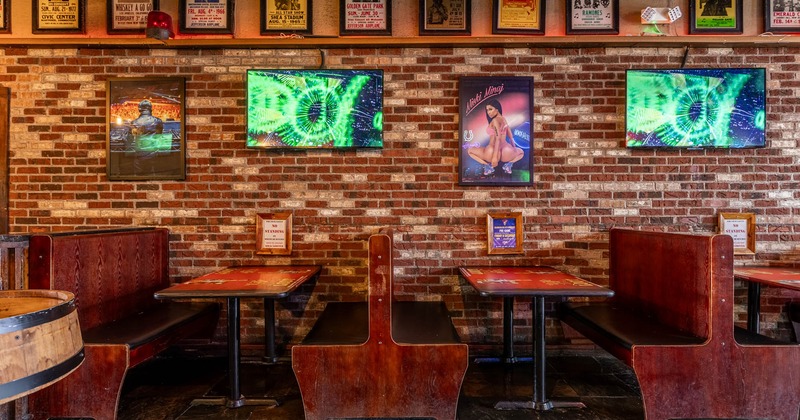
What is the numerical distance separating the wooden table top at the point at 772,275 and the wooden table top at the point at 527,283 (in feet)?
3.53

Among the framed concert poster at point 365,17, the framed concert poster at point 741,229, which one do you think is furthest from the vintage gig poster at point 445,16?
the framed concert poster at point 741,229

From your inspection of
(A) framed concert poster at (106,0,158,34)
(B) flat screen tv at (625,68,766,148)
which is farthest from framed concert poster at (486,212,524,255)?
(A) framed concert poster at (106,0,158,34)

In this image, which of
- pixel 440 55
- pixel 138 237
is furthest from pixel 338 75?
pixel 138 237

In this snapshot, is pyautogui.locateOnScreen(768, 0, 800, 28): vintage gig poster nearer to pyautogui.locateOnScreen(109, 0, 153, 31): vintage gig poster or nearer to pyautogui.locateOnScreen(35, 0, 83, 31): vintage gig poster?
pyautogui.locateOnScreen(109, 0, 153, 31): vintage gig poster

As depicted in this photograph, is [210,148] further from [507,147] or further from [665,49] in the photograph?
[665,49]

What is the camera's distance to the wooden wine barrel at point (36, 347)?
1.05 meters

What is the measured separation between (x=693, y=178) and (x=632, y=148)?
540 millimetres

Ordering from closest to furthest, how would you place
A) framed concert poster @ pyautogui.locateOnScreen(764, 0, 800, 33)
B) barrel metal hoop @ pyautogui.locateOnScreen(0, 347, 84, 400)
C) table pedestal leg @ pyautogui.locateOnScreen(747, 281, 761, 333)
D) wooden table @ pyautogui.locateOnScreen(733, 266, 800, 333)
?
barrel metal hoop @ pyautogui.locateOnScreen(0, 347, 84, 400), wooden table @ pyautogui.locateOnScreen(733, 266, 800, 333), table pedestal leg @ pyautogui.locateOnScreen(747, 281, 761, 333), framed concert poster @ pyautogui.locateOnScreen(764, 0, 800, 33)

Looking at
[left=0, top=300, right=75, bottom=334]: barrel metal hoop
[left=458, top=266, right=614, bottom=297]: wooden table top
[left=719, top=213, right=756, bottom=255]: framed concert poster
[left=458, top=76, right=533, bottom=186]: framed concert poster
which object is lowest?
[left=458, top=266, right=614, bottom=297]: wooden table top

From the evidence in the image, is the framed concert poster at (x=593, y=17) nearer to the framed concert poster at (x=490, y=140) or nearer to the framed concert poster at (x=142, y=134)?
the framed concert poster at (x=490, y=140)

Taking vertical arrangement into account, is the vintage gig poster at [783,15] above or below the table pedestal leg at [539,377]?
above

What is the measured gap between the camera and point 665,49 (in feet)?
11.0

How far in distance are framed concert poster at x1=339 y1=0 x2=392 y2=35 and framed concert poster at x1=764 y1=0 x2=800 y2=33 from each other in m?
2.95

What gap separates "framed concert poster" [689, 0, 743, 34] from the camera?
10.7 ft
